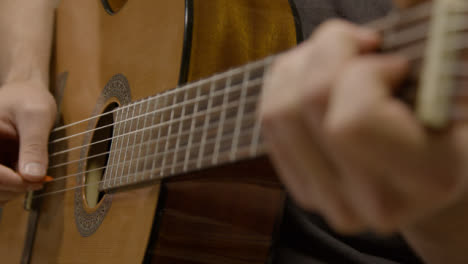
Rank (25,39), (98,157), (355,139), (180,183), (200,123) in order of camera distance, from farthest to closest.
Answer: (25,39), (98,157), (180,183), (200,123), (355,139)

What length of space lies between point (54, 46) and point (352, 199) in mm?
982

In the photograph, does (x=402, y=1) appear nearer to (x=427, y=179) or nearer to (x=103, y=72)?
(x=427, y=179)

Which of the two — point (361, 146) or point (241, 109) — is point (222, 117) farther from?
point (361, 146)

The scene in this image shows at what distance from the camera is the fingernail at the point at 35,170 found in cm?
79

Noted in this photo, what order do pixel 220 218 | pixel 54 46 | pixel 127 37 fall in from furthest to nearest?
pixel 54 46 < pixel 127 37 < pixel 220 218

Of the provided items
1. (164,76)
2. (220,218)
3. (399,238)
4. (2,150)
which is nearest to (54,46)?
(2,150)

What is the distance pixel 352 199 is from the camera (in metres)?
0.31

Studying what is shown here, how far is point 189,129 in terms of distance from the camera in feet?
1.66

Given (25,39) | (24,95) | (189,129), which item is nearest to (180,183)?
(189,129)

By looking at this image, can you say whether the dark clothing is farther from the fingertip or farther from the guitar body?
the fingertip

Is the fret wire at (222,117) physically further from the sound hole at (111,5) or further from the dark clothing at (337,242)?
the sound hole at (111,5)

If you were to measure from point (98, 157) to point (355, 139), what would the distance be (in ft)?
2.03

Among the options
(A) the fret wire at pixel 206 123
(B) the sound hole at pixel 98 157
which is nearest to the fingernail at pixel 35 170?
(B) the sound hole at pixel 98 157

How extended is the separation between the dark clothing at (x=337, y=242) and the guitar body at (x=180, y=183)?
0.31ft
